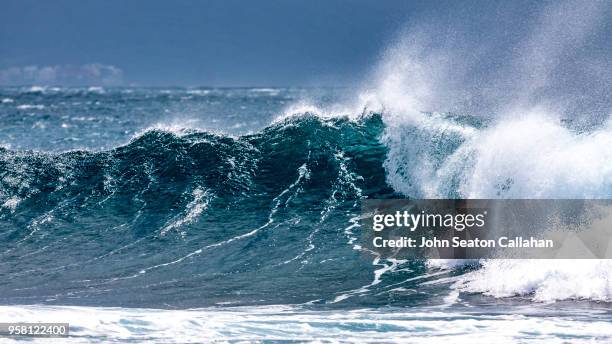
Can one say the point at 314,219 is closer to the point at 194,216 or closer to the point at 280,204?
the point at 280,204

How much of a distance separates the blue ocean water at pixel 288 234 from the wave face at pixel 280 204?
4cm

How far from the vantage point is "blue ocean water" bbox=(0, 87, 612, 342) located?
9016 millimetres

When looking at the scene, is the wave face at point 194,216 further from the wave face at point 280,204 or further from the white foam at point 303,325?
the white foam at point 303,325

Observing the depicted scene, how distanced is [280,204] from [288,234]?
66.2 inches

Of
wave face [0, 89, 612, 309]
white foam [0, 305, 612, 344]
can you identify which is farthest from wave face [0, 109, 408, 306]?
white foam [0, 305, 612, 344]

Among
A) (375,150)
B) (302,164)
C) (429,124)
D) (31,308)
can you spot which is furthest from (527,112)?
(31,308)

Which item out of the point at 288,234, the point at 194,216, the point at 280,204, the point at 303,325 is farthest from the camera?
the point at 280,204

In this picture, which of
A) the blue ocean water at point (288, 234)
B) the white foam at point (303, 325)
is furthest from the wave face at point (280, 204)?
the white foam at point (303, 325)

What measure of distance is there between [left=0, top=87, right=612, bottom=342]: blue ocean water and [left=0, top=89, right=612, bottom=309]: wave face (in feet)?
0.13

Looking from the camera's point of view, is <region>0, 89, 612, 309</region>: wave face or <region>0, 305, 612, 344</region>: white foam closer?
<region>0, 305, 612, 344</region>: white foam

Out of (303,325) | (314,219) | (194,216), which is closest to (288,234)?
(314,219)

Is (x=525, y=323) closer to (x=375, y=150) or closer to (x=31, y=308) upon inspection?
(x=31, y=308)

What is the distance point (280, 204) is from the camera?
15.4 m

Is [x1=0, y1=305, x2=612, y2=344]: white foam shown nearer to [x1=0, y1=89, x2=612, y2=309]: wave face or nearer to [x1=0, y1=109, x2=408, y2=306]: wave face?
[x1=0, y1=89, x2=612, y2=309]: wave face
